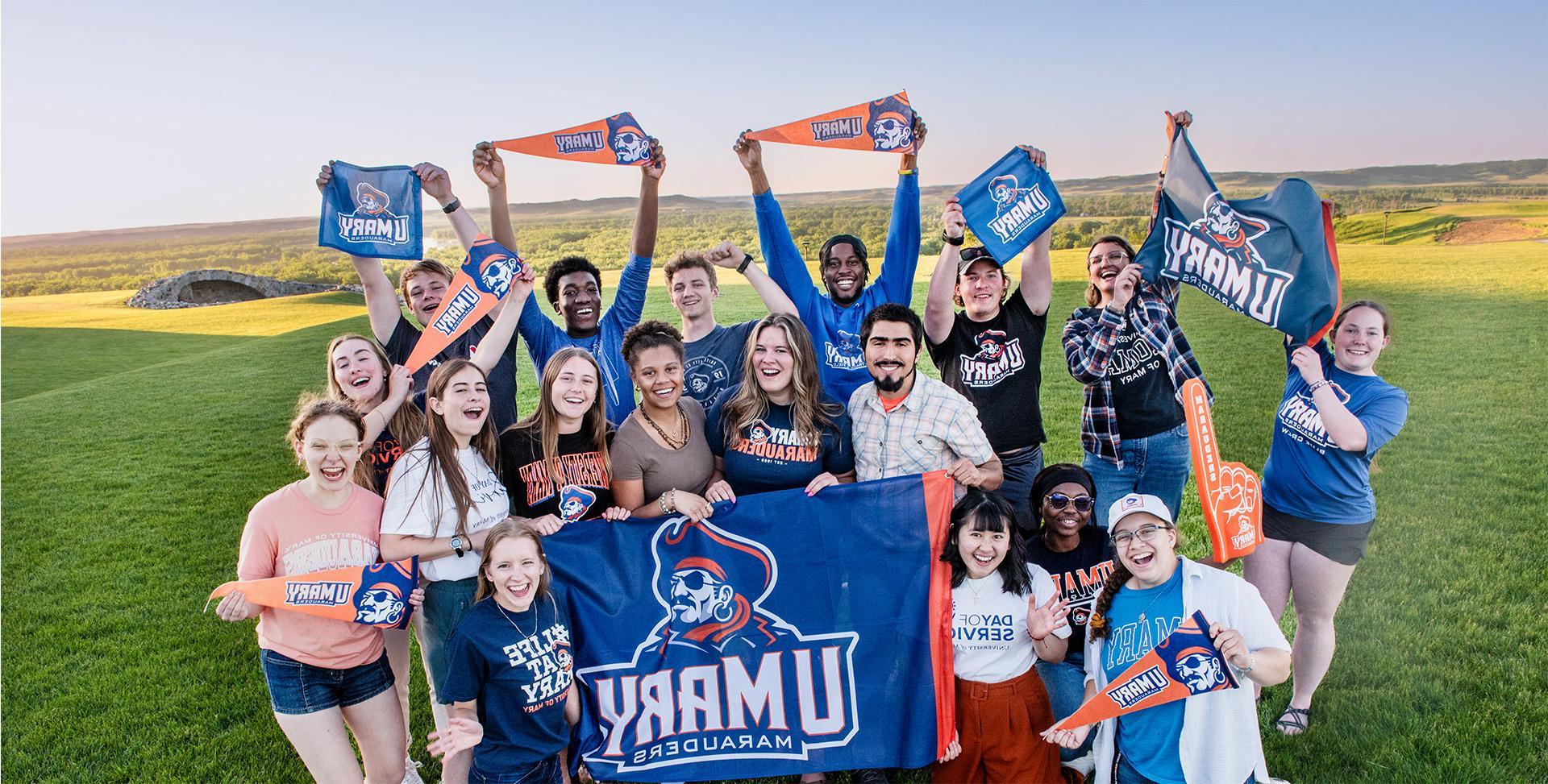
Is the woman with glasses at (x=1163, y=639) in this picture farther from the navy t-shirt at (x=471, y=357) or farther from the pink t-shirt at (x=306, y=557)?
the navy t-shirt at (x=471, y=357)

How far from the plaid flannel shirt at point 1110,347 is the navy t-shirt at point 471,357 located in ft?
12.3

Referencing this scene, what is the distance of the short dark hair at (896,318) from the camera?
457 centimetres

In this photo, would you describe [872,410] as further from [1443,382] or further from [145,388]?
[145,388]

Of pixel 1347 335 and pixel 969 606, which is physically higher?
pixel 1347 335

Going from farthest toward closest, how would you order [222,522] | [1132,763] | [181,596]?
[222,522] < [181,596] < [1132,763]

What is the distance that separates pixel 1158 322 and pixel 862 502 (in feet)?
7.58

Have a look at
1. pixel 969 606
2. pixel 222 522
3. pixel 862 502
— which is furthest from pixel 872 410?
pixel 222 522

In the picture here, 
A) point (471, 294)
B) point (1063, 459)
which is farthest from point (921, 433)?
point (1063, 459)

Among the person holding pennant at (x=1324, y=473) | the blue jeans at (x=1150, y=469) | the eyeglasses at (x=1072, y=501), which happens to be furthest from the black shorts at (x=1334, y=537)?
the eyeglasses at (x=1072, y=501)

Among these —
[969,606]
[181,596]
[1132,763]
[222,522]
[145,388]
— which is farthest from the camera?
[145,388]

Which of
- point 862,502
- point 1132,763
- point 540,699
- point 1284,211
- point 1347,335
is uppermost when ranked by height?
point 1284,211

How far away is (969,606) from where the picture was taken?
4371 mm

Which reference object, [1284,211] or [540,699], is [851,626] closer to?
[540,699]

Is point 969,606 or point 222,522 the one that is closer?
point 969,606
